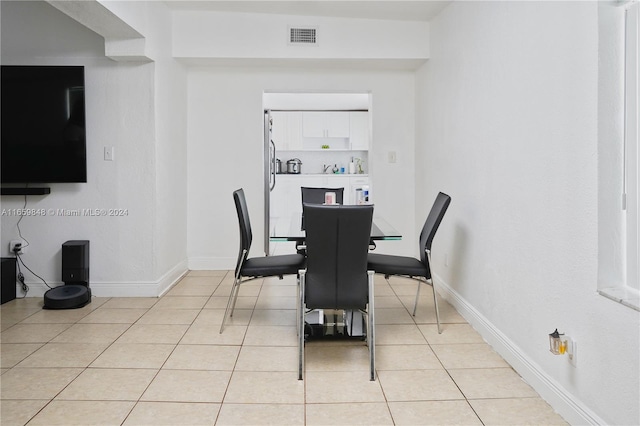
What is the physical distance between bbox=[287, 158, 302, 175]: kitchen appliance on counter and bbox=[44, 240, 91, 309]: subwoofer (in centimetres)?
566

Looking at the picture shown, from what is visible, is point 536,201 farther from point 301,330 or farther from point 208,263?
point 208,263

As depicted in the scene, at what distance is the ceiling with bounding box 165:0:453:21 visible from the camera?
4.02 m

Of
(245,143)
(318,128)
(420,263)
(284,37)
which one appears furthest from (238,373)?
(318,128)

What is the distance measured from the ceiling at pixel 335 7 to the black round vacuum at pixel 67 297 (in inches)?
105

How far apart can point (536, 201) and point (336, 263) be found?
3.47 feet

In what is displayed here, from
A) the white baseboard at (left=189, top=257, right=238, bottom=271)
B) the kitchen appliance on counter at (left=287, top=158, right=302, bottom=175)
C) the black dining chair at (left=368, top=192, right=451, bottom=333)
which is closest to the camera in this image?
the black dining chair at (left=368, top=192, right=451, bottom=333)

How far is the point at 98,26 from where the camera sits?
3291mm

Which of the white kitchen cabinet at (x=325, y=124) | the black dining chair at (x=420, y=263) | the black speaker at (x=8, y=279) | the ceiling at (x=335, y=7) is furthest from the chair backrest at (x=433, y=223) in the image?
the white kitchen cabinet at (x=325, y=124)

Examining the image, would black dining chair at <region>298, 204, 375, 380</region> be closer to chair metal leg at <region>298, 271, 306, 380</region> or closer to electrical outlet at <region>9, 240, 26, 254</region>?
chair metal leg at <region>298, 271, 306, 380</region>

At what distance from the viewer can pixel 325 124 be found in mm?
9305

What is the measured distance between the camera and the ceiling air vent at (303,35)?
4.43 meters

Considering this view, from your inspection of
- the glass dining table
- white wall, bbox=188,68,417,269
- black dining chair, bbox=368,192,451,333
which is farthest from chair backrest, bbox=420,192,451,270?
white wall, bbox=188,68,417,269

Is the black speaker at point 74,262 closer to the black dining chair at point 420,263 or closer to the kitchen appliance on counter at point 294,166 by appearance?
the black dining chair at point 420,263

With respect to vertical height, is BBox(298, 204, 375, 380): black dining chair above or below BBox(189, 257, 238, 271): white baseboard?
above
